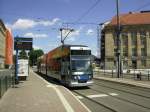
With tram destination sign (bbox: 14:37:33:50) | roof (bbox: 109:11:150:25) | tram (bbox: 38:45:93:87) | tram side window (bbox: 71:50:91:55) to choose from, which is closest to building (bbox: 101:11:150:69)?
roof (bbox: 109:11:150:25)

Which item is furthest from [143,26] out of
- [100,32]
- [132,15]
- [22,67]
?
[22,67]

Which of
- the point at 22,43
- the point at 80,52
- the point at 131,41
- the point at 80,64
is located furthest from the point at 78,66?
the point at 131,41

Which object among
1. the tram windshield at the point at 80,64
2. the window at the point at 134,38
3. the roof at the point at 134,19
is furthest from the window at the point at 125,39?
the tram windshield at the point at 80,64

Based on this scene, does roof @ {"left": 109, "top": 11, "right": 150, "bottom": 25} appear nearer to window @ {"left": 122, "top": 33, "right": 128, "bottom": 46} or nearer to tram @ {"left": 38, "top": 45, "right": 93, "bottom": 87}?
window @ {"left": 122, "top": 33, "right": 128, "bottom": 46}

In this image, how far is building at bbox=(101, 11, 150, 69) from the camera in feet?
319

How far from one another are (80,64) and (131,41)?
80382mm

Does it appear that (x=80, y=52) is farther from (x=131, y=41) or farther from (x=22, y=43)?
(x=131, y=41)

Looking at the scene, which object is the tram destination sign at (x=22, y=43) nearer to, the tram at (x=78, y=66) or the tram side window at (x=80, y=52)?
the tram at (x=78, y=66)

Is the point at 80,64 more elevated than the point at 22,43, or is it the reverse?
the point at 22,43

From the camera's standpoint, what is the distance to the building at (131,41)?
97188 mm

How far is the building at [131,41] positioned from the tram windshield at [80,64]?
72.3 metres

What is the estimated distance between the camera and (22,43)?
93.2 ft

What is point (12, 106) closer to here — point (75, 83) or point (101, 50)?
point (75, 83)

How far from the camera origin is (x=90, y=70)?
24.2 m
